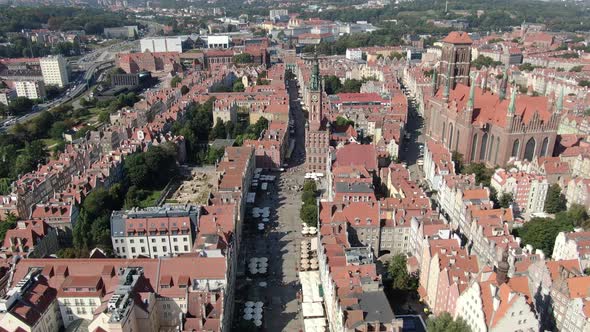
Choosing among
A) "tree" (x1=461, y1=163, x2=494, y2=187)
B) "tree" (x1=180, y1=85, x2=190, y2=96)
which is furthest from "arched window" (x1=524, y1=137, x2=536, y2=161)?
"tree" (x1=180, y1=85, x2=190, y2=96)

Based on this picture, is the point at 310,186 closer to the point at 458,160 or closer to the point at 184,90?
the point at 458,160

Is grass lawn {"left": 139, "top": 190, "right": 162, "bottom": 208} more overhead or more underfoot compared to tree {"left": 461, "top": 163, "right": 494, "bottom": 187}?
more underfoot

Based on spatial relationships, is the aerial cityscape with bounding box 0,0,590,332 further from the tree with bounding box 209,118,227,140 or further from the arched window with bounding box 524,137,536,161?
the tree with bounding box 209,118,227,140

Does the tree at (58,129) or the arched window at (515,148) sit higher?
the arched window at (515,148)

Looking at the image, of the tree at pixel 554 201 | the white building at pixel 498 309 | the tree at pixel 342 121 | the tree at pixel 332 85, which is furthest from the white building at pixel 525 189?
the tree at pixel 332 85

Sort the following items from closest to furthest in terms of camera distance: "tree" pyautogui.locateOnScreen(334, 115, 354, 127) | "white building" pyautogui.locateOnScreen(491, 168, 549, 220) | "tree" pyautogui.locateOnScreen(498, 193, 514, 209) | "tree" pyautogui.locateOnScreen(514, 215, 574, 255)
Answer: "tree" pyautogui.locateOnScreen(514, 215, 574, 255) < "tree" pyautogui.locateOnScreen(498, 193, 514, 209) < "white building" pyautogui.locateOnScreen(491, 168, 549, 220) < "tree" pyautogui.locateOnScreen(334, 115, 354, 127)

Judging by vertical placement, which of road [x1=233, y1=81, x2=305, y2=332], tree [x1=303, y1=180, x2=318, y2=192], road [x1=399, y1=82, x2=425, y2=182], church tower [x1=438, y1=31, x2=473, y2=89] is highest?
church tower [x1=438, y1=31, x2=473, y2=89]

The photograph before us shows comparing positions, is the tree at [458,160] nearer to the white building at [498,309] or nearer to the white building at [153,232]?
the white building at [498,309]
